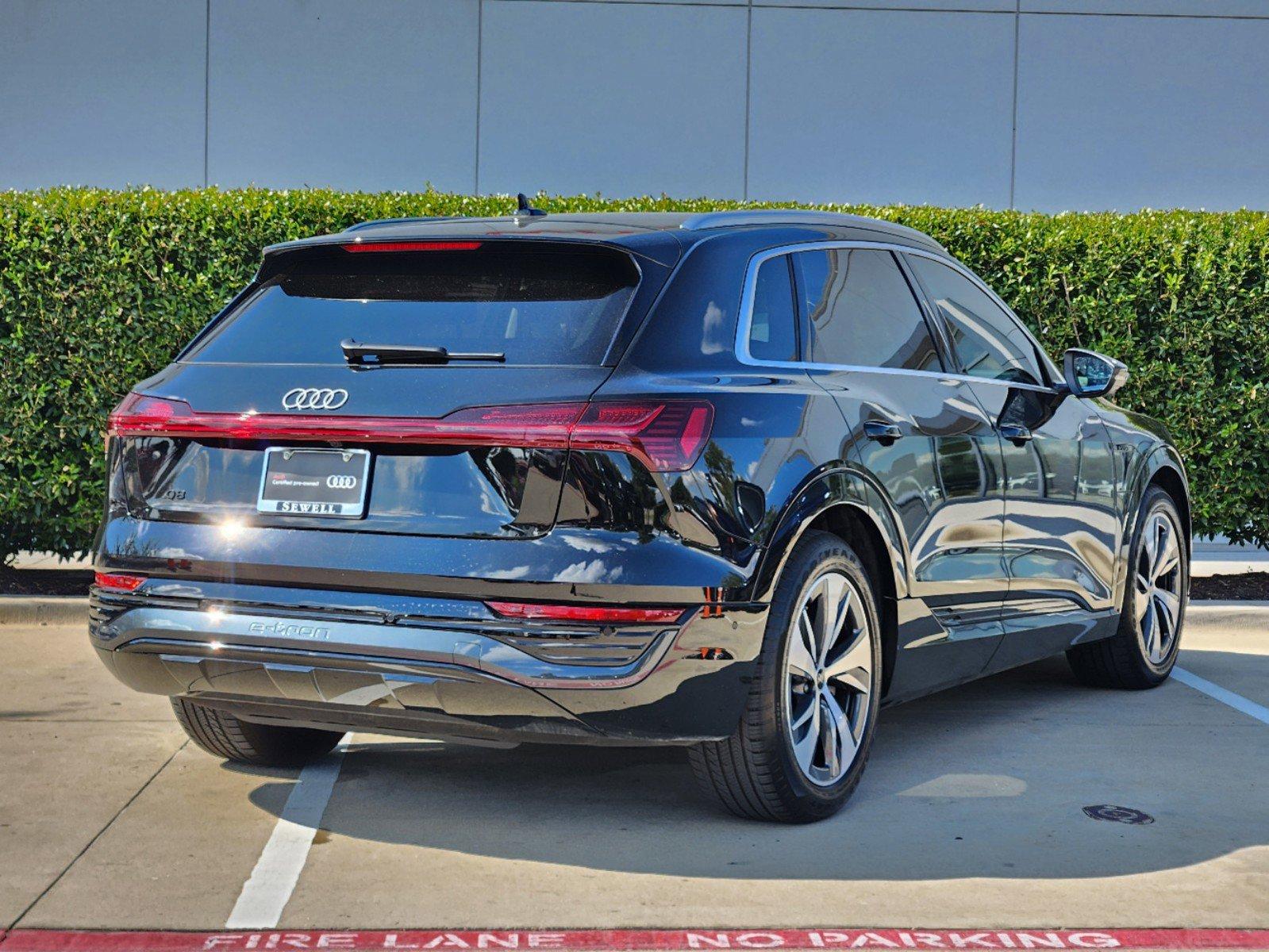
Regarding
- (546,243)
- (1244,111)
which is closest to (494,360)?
(546,243)

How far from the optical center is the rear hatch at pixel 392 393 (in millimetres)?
4367

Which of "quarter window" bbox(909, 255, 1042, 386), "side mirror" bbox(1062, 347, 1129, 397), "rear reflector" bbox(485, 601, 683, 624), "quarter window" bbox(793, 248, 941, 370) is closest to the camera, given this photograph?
"rear reflector" bbox(485, 601, 683, 624)

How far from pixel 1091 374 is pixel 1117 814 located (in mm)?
2072

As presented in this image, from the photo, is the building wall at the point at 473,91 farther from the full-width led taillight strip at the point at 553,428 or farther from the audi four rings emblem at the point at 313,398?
the full-width led taillight strip at the point at 553,428

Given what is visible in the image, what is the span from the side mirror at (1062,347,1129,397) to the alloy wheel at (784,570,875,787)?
6.34 ft

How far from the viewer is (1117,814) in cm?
518

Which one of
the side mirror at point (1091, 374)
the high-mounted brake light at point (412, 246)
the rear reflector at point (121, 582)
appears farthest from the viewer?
the side mirror at point (1091, 374)

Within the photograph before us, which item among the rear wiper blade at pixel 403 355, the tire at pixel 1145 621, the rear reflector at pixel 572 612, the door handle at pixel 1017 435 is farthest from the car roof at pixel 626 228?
the tire at pixel 1145 621

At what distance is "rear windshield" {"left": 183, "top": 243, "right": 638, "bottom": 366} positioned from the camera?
4602 millimetres

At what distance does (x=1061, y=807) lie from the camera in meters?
5.25

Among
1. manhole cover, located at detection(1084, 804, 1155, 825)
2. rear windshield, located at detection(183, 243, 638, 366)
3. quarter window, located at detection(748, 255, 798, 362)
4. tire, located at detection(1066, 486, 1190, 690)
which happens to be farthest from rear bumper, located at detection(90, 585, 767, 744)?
tire, located at detection(1066, 486, 1190, 690)

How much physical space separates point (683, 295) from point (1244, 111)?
10.9 metres

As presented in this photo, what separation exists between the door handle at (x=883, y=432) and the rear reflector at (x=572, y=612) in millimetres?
1140

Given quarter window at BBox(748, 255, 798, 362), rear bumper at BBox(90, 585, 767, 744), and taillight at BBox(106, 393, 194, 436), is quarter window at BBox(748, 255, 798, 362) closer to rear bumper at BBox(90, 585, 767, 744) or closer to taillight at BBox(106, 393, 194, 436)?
rear bumper at BBox(90, 585, 767, 744)
